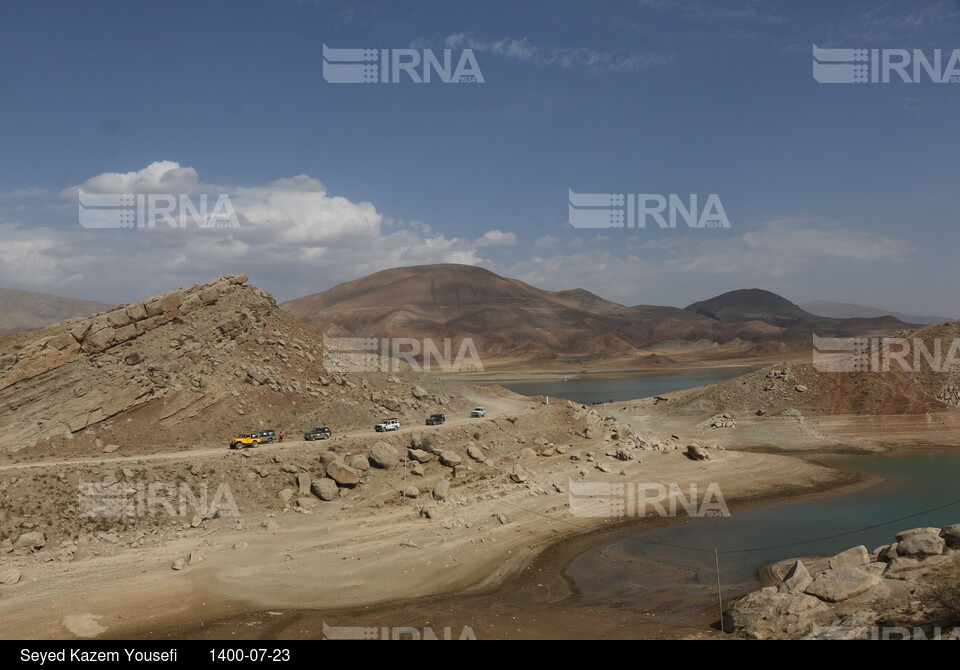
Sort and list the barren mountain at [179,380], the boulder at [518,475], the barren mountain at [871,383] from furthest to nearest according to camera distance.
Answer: the barren mountain at [871,383] → the boulder at [518,475] → the barren mountain at [179,380]

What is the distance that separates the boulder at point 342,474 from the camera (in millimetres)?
30562

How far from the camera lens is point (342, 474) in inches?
1207

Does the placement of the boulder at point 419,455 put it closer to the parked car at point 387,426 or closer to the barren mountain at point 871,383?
the parked car at point 387,426

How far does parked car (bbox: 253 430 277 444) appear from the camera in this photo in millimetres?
33375

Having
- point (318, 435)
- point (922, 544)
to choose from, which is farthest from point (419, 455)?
point (922, 544)

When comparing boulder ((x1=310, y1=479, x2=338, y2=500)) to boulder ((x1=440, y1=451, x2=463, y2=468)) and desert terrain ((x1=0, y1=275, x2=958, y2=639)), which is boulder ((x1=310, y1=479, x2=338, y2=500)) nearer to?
desert terrain ((x1=0, y1=275, x2=958, y2=639))

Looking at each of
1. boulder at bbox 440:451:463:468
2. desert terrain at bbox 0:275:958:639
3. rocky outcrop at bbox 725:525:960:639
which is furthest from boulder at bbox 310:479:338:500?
rocky outcrop at bbox 725:525:960:639

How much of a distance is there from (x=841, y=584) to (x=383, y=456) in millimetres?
21533

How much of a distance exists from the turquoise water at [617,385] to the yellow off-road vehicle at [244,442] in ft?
170

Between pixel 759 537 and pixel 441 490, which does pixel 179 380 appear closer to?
pixel 441 490

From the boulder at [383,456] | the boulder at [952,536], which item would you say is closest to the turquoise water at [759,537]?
the boulder at [952,536]
